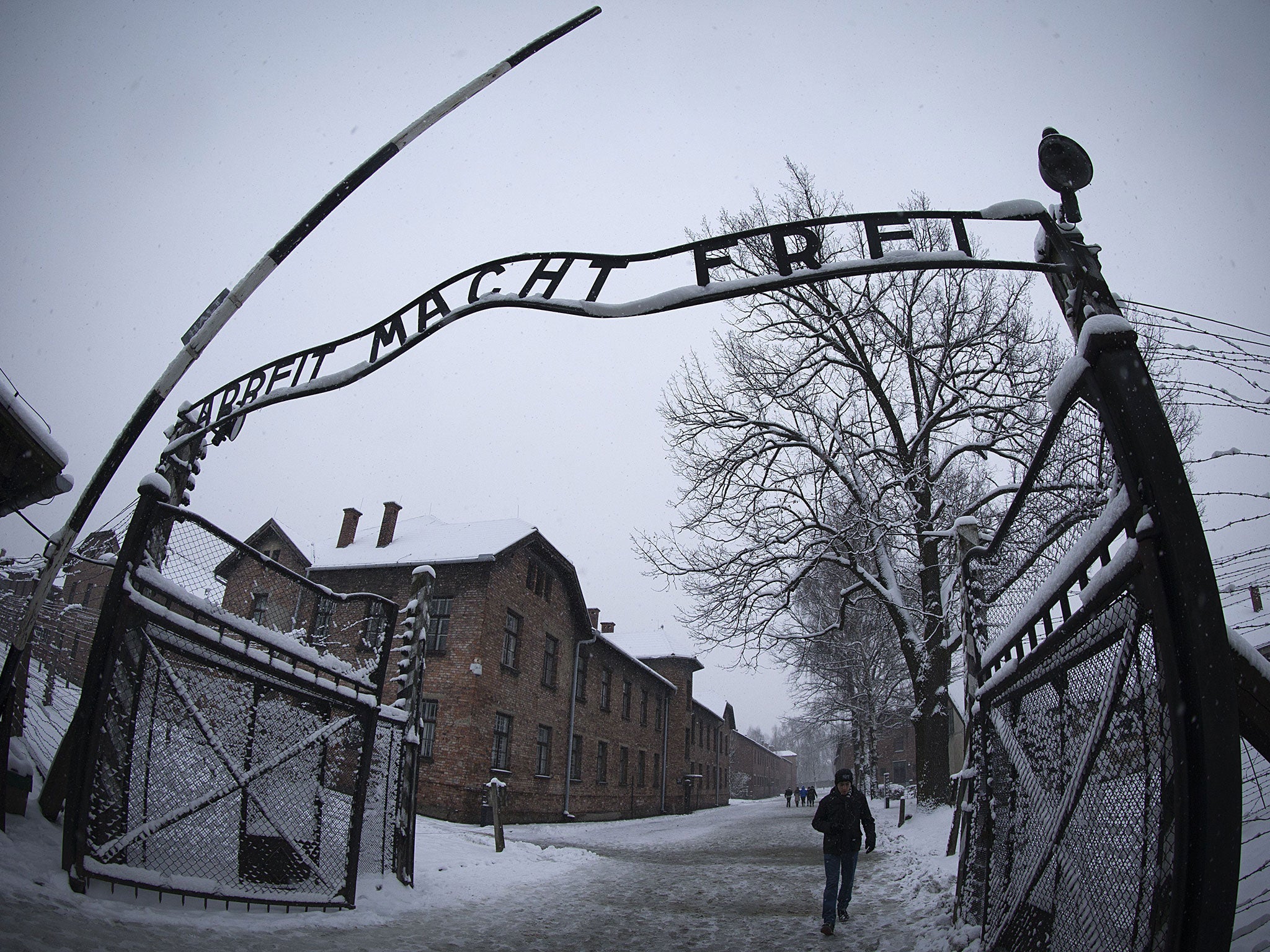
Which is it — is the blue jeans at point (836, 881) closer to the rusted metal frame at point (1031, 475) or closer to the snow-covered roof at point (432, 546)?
the rusted metal frame at point (1031, 475)

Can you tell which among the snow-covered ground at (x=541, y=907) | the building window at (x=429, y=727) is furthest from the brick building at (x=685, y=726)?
the snow-covered ground at (x=541, y=907)

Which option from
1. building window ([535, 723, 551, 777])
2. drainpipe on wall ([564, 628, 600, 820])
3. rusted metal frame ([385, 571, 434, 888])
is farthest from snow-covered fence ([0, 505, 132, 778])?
drainpipe on wall ([564, 628, 600, 820])

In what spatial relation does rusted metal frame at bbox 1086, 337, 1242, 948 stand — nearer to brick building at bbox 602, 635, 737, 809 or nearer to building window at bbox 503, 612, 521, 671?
building window at bbox 503, 612, 521, 671

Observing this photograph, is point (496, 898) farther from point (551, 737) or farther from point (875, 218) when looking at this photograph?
point (551, 737)

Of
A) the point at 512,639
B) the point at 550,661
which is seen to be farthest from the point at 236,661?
the point at 550,661

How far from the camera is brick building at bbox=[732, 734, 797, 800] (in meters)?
62.3

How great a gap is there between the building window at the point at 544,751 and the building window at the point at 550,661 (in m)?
1.31

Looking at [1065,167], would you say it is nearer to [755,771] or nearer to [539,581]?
[539,581]

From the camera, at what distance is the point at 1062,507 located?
11.3 meters

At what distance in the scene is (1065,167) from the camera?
9.71 feet

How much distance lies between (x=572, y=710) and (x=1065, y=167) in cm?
2284

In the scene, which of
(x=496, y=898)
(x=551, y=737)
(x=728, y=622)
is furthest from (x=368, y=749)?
(x=551, y=737)

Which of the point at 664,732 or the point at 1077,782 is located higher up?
the point at 1077,782

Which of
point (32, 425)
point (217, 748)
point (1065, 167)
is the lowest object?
point (217, 748)
